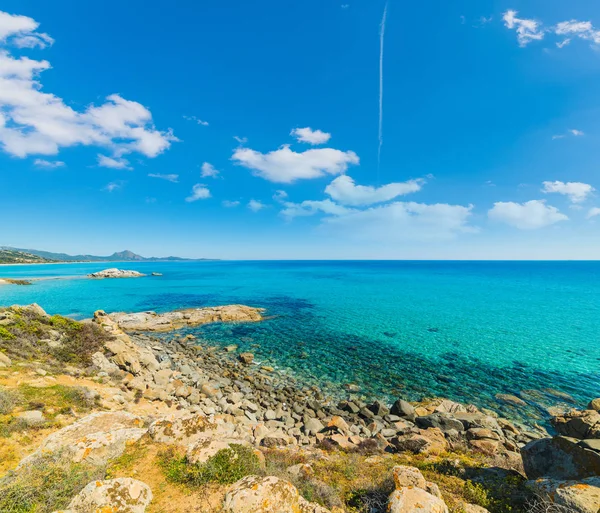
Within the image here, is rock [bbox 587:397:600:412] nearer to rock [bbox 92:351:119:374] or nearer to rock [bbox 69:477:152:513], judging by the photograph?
Result: rock [bbox 69:477:152:513]

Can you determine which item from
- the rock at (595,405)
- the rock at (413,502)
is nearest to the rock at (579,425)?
the rock at (595,405)

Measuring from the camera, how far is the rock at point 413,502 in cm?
589

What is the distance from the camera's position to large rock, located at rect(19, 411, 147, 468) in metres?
7.87

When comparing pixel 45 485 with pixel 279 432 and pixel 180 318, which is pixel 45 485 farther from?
pixel 180 318

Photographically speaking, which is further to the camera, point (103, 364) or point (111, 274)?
point (111, 274)

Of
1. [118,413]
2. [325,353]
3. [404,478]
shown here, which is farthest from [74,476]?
[325,353]

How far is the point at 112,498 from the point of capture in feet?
19.5

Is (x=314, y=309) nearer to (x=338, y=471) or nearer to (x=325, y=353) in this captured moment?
(x=325, y=353)

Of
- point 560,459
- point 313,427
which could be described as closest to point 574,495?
point 560,459

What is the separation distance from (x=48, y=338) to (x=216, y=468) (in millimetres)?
21702

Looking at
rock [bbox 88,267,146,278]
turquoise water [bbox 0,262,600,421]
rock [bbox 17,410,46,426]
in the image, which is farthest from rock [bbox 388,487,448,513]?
rock [bbox 88,267,146,278]

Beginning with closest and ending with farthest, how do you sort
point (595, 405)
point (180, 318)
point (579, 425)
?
point (579, 425), point (595, 405), point (180, 318)

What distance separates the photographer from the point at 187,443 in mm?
9039

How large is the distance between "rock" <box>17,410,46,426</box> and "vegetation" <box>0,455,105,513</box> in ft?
12.1
